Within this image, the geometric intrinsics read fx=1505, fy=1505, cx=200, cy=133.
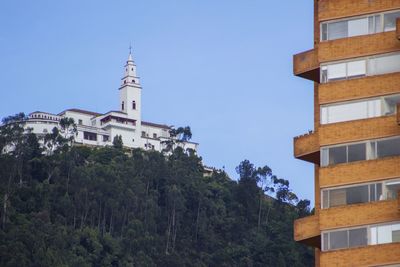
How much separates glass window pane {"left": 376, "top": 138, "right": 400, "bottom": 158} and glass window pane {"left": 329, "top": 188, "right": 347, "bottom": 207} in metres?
2.16

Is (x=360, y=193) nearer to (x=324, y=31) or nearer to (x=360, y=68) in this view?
(x=360, y=68)

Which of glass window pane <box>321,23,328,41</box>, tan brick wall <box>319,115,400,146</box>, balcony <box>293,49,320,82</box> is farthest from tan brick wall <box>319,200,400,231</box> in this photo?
glass window pane <box>321,23,328,41</box>

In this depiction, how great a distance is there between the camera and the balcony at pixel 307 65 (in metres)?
63.7

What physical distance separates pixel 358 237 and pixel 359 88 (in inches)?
247

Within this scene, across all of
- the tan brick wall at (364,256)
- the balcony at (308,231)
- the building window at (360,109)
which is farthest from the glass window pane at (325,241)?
the building window at (360,109)

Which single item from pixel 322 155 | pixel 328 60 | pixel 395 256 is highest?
pixel 328 60

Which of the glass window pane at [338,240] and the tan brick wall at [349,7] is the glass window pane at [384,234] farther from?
the tan brick wall at [349,7]

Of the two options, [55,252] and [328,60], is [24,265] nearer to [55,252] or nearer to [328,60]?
[55,252]

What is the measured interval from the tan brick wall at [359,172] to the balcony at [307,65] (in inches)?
202

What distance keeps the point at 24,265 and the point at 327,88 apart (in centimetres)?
12492

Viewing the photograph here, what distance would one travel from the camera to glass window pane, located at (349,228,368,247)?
59188mm

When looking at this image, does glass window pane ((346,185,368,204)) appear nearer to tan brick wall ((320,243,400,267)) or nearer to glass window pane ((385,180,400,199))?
glass window pane ((385,180,400,199))

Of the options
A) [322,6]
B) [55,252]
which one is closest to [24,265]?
[55,252]

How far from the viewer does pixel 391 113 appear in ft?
199
